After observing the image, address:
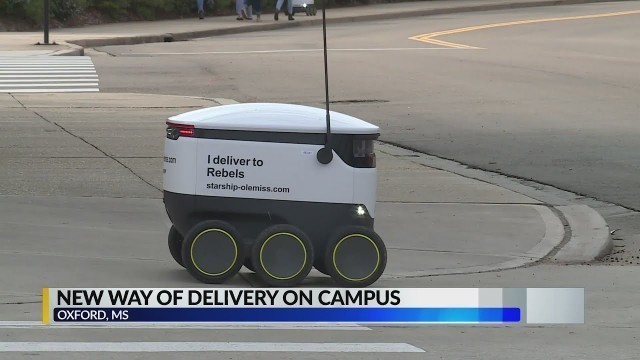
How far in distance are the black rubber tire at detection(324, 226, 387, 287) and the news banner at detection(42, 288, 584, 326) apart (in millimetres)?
200

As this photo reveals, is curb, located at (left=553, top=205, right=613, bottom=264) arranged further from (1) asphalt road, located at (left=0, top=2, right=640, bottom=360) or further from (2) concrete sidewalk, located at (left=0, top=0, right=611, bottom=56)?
(2) concrete sidewalk, located at (left=0, top=0, right=611, bottom=56)

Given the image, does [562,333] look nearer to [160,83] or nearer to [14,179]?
[14,179]

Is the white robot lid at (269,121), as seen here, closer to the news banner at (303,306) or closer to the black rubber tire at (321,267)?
the black rubber tire at (321,267)

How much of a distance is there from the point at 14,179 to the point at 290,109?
202 inches

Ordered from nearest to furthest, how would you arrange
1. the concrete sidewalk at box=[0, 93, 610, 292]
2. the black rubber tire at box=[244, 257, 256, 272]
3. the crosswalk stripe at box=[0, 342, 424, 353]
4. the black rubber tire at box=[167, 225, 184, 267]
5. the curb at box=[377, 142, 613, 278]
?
1. the crosswalk stripe at box=[0, 342, 424, 353]
2. the black rubber tire at box=[244, 257, 256, 272]
3. the black rubber tire at box=[167, 225, 184, 267]
4. the concrete sidewalk at box=[0, 93, 610, 292]
5. the curb at box=[377, 142, 613, 278]

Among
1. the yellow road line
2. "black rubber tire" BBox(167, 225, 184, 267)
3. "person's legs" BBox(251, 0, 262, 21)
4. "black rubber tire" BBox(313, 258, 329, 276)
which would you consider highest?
"person's legs" BBox(251, 0, 262, 21)

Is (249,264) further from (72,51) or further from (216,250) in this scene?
(72,51)

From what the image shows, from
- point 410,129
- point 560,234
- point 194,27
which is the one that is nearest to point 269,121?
point 560,234

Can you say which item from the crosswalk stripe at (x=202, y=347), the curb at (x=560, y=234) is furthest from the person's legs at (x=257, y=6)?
the crosswalk stripe at (x=202, y=347)

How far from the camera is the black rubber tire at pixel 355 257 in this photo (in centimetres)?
818

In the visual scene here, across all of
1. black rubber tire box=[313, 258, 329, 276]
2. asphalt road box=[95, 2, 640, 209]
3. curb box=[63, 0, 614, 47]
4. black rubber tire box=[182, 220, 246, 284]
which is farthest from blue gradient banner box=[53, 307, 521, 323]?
curb box=[63, 0, 614, 47]

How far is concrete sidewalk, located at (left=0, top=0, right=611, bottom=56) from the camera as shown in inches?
1263

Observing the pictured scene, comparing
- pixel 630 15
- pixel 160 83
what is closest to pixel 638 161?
pixel 160 83

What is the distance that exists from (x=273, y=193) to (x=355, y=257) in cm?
67
